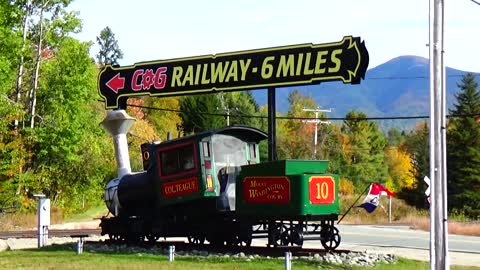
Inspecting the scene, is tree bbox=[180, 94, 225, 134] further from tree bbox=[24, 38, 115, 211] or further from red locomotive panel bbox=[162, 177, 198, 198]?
red locomotive panel bbox=[162, 177, 198, 198]

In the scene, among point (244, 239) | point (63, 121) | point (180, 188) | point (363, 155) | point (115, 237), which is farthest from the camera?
point (363, 155)

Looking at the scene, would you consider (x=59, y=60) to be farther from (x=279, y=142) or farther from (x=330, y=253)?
(x=279, y=142)

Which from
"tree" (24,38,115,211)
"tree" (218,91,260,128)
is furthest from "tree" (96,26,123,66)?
"tree" (24,38,115,211)

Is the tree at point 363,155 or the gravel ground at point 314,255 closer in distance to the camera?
the gravel ground at point 314,255

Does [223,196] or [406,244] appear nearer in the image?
[223,196]

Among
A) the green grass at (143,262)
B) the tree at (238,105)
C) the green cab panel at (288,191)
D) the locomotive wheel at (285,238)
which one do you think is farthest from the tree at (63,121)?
the tree at (238,105)

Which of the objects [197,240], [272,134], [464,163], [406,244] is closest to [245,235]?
[197,240]

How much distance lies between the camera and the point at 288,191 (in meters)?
18.9

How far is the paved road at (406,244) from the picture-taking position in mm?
21422

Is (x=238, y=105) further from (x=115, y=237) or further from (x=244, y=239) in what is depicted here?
(x=244, y=239)

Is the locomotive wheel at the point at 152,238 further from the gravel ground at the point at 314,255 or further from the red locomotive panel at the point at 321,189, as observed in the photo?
the red locomotive panel at the point at 321,189

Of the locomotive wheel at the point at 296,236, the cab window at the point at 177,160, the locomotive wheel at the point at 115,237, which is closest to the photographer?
the locomotive wheel at the point at 296,236

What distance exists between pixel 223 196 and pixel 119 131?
17.7 feet

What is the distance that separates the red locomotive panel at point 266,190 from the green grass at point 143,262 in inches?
70.3
